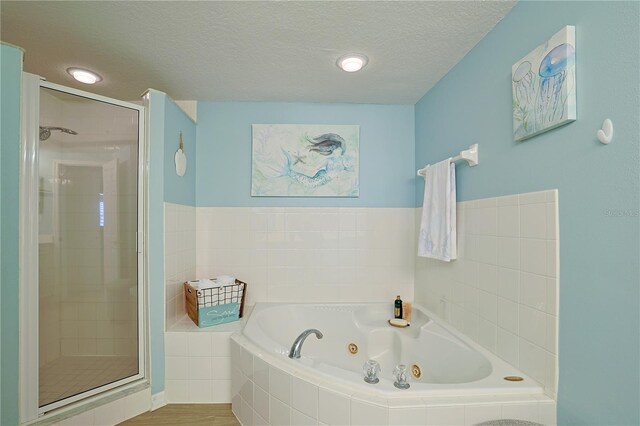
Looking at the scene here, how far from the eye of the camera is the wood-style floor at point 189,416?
6.01 ft

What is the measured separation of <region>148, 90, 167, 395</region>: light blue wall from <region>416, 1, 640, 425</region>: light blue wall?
202 cm

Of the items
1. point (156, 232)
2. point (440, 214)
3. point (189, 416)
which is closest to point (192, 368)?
point (189, 416)

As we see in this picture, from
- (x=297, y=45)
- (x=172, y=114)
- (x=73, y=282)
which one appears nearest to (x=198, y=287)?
(x=73, y=282)

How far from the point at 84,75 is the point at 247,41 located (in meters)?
1.24

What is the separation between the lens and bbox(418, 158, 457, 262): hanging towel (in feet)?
6.14

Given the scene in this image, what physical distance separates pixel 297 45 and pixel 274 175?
108cm

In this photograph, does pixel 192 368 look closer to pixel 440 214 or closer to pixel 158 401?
pixel 158 401

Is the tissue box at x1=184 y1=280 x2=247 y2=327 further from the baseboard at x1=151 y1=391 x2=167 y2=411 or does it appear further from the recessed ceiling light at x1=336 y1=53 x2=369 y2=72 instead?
the recessed ceiling light at x1=336 y1=53 x2=369 y2=72

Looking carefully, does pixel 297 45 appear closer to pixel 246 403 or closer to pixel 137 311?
pixel 137 311

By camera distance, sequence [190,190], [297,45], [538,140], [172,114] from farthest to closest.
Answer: [190,190] → [172,114] → [297,45] → [538,140]

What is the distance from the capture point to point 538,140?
1.31 metres

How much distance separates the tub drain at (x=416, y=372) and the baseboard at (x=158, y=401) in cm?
159

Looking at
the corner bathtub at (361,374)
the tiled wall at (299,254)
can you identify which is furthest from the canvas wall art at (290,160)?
the corner bathtub at (361,374)

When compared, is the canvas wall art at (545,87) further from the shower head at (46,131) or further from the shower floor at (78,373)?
the shower floor at (78,373)
